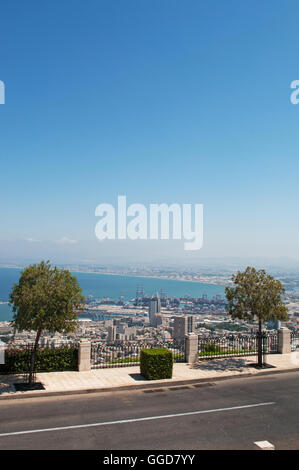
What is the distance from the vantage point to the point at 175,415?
11.3m

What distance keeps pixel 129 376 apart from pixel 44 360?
3.55 metres

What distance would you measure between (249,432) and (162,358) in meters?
5.86

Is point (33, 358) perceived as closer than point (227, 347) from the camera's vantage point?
Yes

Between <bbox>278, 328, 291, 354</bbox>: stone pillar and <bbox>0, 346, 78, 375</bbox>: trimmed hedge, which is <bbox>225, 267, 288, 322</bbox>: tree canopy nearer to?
<bbox>278, 328, 291, 354</bbox>: stone pillar

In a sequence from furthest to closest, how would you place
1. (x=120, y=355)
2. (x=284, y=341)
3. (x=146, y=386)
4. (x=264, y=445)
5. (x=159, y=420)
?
(x=284, y=341)
(x=120, y=355)
(x=146, y=386)
(x=159, y=420)
(x=264, y=445)

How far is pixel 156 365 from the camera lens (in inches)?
601

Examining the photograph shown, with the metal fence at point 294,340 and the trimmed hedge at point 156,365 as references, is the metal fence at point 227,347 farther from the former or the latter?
the trimmed hedge at point 156,365

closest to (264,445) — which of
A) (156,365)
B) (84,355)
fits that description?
(156,365)

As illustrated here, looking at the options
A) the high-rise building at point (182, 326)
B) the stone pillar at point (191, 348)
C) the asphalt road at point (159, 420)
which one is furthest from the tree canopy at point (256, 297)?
the high-rise building at point (182, 326)

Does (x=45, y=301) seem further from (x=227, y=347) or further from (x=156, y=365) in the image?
(x=227, y=347)

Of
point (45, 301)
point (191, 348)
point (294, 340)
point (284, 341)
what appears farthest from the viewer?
point (294, 340)

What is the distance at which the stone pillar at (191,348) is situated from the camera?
18.0 meters
